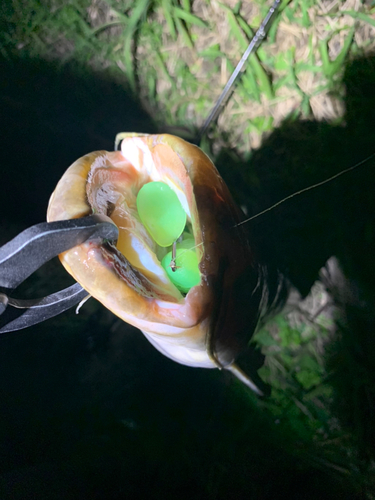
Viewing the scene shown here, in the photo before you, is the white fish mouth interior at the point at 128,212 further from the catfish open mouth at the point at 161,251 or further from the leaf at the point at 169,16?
the leaf at the point at 169,16

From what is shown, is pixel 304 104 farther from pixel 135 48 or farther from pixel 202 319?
pixel 135 48

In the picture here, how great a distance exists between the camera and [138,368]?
0.82 metres

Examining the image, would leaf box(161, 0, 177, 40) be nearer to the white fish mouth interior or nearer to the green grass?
the green grass

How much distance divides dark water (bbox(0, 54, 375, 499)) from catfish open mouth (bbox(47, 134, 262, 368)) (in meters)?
0.09

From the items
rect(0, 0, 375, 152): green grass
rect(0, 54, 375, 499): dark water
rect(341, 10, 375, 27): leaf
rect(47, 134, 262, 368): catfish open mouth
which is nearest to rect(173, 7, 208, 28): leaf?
rect(0, 0, 375, 152): green grass

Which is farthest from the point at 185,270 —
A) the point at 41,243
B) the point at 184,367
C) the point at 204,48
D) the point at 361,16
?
the point at 204,48

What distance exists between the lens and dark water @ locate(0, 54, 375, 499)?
42 cm

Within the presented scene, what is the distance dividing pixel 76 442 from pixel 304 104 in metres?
1.02

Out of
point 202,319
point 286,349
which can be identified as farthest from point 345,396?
point 202,319

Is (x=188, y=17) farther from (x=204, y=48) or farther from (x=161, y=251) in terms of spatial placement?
(x=161, y=251)

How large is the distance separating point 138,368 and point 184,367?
15 cm

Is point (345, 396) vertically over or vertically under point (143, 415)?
over

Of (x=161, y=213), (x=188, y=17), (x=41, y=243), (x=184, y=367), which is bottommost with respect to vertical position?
(x=184, y=367)

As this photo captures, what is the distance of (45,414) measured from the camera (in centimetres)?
70
